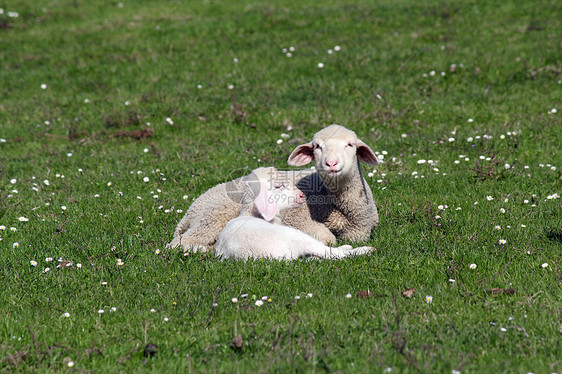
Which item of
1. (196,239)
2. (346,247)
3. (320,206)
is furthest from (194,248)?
(346,247)

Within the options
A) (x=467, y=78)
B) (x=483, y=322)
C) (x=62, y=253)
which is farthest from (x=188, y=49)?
(x=483, y=322)

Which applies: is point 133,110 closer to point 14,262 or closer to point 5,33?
point 14,262

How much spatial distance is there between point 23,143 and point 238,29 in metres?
6.80

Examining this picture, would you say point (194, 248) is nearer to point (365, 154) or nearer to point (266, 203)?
point (266, 203)

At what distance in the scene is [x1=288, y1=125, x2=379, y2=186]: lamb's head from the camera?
19.8 feet

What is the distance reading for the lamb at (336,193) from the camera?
6.26 meters

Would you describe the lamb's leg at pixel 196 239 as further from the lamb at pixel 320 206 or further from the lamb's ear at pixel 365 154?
the lamb's ear at pixel 365 154

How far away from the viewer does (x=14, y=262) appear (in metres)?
5.82

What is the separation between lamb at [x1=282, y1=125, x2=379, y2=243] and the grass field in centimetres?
37

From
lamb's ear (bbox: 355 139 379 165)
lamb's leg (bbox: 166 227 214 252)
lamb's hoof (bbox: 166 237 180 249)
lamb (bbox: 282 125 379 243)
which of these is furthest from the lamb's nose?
lamb's hoof (bbox: 166 237 180 249)

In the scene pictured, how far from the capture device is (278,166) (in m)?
8.99

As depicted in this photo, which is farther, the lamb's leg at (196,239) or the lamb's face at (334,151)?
the lamb's leg at (196,239)

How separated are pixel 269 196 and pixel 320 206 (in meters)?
0.64

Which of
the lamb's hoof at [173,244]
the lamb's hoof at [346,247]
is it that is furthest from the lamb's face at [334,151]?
the lamb's hoof at [173,244]
